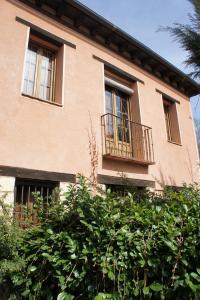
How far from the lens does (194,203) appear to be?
365 centimetres

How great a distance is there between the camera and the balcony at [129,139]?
7891 mm

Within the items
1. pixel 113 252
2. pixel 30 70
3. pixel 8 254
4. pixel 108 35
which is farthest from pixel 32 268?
pixel 108 35

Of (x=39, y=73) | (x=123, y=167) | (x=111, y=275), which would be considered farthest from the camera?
(x=123, y=167)

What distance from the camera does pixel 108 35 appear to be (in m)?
8.41

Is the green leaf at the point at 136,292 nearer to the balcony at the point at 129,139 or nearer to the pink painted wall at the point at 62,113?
the pink painted wall at the point at 62,113

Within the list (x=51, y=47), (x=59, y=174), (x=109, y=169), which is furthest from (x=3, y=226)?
(x=51, y=47)

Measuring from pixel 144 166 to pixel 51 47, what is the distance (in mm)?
4137

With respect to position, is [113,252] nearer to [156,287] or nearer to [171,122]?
[156,287]

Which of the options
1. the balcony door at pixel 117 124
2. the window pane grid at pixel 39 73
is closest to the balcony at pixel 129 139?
the balcony door at pixel 117 124

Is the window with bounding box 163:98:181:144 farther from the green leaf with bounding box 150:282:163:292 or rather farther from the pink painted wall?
the green leaf with bounding box 150:282:163:292

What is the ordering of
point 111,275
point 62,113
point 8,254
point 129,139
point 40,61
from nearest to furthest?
point 111,275 → point 8,254 → point 62,113 → point 40,61 → point 129,139

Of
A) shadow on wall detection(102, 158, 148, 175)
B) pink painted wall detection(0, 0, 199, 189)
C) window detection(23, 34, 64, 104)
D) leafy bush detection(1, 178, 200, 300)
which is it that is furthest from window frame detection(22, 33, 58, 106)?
leafy bush detection(1, 178, 200, 300)

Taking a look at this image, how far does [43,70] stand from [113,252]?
502 centimetres

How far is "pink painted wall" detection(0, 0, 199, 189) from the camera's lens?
5551 millimetres
